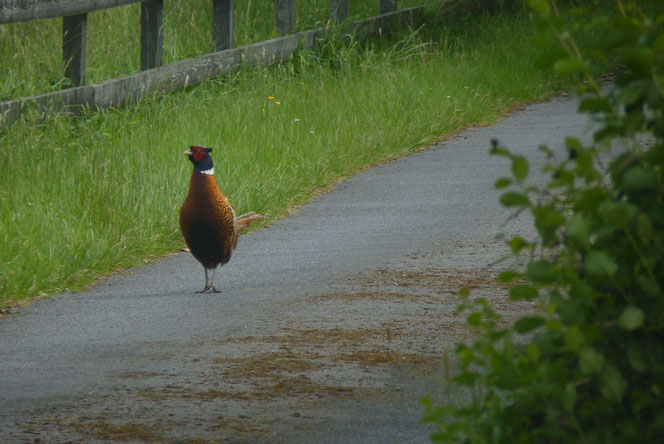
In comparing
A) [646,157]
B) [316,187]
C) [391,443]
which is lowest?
[391,443]

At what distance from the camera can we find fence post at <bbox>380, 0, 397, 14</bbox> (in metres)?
14.2

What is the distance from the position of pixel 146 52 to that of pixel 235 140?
1.62 m

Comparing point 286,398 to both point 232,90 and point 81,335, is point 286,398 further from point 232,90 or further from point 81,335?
point 232,90

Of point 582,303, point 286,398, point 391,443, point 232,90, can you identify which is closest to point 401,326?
point 286,398

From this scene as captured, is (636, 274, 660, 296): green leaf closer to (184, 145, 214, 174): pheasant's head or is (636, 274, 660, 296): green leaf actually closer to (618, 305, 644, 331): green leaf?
(618, 305, 644, 331): green leaf

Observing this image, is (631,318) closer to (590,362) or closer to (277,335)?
(590,362)

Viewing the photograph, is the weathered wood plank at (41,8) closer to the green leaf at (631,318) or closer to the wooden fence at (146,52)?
the wooden fence at (146,52)

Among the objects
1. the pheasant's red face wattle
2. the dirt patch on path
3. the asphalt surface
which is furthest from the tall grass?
the dirt patch on path

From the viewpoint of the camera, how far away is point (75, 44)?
9000mm

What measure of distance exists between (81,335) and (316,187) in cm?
366

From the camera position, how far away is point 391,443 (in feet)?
12.4

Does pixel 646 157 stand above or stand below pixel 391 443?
above

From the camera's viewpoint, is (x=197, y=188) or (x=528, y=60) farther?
(x=528, y=60)

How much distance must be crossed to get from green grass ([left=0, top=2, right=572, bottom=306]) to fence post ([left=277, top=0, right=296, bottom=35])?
14.0 inches
